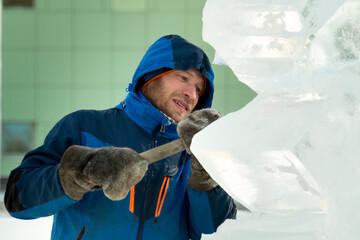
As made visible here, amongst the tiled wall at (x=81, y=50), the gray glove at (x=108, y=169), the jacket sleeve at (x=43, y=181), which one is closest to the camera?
the gray glove at (x=108, y=169)

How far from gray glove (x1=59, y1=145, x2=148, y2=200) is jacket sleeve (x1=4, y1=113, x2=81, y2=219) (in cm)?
10

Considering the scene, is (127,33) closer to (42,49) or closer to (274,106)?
(42,49)

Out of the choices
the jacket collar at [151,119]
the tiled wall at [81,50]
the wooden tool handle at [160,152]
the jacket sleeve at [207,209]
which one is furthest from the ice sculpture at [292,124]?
the tiled wall at [81,50]

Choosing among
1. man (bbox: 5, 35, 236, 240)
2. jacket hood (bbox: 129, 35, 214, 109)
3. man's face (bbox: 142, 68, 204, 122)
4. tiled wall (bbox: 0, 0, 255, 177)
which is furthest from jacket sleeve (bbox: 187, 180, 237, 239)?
tiled wall (bbox: 0, 0, 255, 177)

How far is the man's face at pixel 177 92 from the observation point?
1692 mm

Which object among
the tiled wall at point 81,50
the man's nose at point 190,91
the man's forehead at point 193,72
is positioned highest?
the man's forehead at point 193,72

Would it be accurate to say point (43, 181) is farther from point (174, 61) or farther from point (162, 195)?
point (174, 61)

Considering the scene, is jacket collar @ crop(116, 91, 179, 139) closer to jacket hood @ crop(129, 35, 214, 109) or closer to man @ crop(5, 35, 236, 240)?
man @ crop(5, 35, 236, 240)

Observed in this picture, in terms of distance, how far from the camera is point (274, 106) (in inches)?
35.9

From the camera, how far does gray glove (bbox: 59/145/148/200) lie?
1.16 metres

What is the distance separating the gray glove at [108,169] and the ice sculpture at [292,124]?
11.1 inches

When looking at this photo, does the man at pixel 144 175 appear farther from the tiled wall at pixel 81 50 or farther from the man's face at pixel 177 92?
the tiled wall at pixel 81 50

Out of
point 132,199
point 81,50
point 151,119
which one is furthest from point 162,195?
point 81,50

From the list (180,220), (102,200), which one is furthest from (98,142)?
(180,220)
